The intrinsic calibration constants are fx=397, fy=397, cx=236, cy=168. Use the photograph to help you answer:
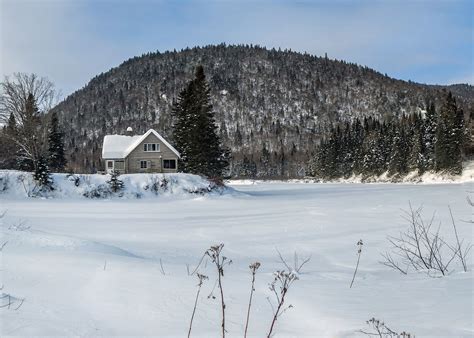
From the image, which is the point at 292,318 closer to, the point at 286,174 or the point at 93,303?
the point at 93,303

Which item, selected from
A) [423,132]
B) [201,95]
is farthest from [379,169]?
[201,95]

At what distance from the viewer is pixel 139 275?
4.38 meters

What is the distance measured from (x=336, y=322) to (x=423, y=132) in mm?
79238

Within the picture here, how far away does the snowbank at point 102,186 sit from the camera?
27766 millimetres

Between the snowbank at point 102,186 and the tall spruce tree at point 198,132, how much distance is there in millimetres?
5355

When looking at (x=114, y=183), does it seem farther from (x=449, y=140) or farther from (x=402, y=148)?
(x=402, y=148)

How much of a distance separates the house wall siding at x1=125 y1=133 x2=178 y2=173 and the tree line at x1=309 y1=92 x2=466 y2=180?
44858 mm

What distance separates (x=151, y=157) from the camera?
1812 inches

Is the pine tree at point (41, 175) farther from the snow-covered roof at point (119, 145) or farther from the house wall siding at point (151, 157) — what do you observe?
the snow-covered roof at point (119, 145)

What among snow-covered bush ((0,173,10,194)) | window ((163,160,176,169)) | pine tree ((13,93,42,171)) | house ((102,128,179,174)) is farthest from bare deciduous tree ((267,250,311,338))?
window ((163,160,176,169))

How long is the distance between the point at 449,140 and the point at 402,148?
16302 millimetres

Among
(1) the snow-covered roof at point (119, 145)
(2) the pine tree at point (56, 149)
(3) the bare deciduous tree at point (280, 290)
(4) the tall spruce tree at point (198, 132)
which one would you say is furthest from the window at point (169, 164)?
(3) the bare deciduous tree at point (280, 290)

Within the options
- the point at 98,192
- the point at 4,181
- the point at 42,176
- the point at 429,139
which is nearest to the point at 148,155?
the point at 98,192

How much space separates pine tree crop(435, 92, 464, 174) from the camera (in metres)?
62.9
